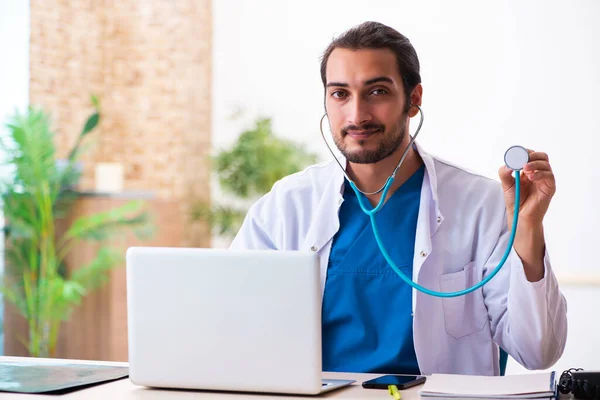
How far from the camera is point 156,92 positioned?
19.6 ft

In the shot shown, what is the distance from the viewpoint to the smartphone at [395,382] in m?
1.65

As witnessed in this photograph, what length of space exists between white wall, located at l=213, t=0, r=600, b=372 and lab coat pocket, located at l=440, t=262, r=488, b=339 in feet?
9.50

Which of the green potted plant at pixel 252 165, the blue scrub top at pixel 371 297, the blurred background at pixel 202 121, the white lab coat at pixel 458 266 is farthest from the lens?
the green potted plant at pixel 252 165

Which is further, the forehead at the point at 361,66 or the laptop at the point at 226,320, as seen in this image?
the forehead at the point at 361,66

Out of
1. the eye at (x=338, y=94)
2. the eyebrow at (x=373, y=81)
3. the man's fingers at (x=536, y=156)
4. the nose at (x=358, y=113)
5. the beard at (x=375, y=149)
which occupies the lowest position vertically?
the man's fingers at (x=536, y=156)

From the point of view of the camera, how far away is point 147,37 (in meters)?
5.98

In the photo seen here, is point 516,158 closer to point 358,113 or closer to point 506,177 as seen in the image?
point 506,177

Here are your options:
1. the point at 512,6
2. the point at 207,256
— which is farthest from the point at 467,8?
the point at 207,256

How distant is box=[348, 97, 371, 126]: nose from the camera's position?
2123 mm

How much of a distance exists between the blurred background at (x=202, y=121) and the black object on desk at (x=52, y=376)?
287 centimetres

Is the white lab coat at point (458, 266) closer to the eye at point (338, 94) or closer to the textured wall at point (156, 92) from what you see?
the eye at point (338, 94)

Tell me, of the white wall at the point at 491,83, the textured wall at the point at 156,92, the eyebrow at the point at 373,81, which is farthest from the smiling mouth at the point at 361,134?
the textured wall at the point at 156,92

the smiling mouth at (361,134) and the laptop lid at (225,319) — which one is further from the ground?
the smiling mouth at (361,134)

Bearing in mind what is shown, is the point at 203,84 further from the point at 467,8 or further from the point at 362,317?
the point at 362,317
